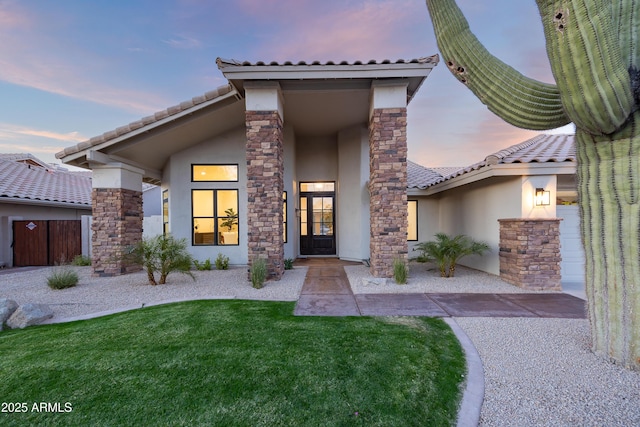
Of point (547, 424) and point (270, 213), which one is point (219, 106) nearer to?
point (270, 213)

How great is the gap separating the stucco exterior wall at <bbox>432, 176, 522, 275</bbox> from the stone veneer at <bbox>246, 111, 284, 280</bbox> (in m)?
5.46

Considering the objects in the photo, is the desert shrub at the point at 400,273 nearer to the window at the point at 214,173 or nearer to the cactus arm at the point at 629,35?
the cactus arm at the point at 629,35

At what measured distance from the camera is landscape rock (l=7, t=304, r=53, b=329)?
4.04 m

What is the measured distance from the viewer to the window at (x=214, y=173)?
8.92 m

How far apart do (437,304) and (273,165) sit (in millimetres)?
4496

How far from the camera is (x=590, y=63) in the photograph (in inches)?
90.5

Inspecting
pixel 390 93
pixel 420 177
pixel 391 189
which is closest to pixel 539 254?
pixel 391 189

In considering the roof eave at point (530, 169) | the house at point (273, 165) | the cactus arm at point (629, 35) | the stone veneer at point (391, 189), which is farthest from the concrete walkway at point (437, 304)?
the cactus arm at point (629, 35)

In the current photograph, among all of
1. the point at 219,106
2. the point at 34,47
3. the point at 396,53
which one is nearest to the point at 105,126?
the point at 34,47

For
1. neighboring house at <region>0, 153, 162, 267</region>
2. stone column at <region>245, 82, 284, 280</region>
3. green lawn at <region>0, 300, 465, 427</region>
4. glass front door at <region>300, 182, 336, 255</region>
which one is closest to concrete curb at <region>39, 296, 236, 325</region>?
green lawn at <region>0, 300, 465, 427</region>

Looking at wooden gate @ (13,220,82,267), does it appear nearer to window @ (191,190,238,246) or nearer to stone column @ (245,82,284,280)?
window @ (191,190,238,246)

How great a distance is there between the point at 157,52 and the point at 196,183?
5.25 metres

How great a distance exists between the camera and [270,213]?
6.54 m

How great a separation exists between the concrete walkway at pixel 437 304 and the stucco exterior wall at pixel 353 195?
3604mm
